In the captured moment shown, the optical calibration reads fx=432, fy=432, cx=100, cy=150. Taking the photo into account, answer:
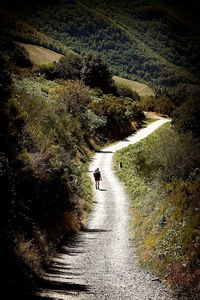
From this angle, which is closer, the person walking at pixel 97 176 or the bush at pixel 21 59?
the person walking at pixel 97 176

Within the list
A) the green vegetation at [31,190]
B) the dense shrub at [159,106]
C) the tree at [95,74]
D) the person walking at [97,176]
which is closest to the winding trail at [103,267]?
the green vegetation at [31,190]

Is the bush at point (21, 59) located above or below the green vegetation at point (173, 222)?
above

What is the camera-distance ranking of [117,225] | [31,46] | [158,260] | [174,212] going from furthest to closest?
[31,46]
[117,225]
[174,212]
[158,260]

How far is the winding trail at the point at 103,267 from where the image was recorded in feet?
42.1

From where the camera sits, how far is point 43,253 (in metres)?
16.0

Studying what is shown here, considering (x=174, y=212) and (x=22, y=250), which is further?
(x=174, y=212)

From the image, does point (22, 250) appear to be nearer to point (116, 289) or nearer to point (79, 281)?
point (79, 281)

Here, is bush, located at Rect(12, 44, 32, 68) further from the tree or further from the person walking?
the person walking

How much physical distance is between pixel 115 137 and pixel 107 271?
43.2 m

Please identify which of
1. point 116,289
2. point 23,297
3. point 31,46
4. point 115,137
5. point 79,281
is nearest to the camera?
point 23,297

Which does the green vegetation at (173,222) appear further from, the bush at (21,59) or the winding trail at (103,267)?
the bush at (21,59)

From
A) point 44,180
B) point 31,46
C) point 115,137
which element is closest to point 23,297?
point 44,180

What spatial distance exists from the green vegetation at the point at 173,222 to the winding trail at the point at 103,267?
526mm

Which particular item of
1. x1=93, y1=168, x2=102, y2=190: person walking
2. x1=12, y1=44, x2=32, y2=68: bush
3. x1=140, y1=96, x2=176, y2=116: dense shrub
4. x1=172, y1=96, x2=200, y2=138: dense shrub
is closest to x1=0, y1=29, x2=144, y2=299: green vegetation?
x1=93, y1=168, x2=102, y2=190: person walking
